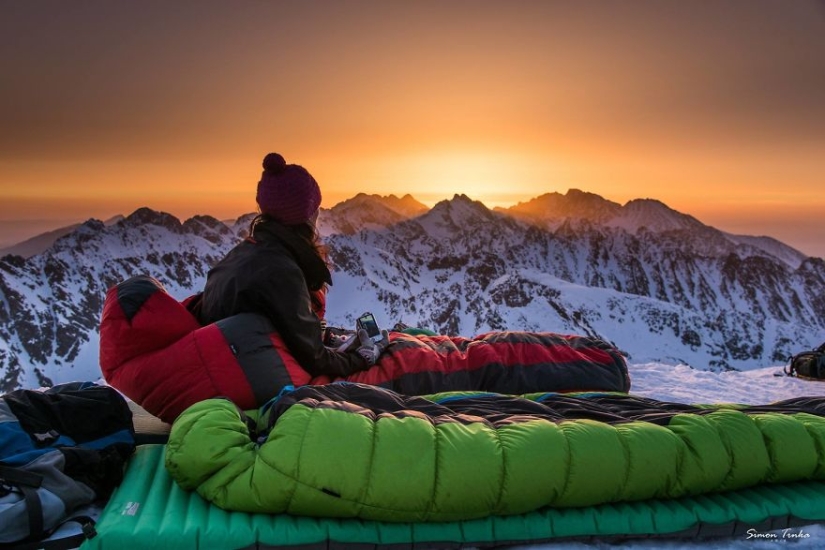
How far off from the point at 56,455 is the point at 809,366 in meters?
11.1

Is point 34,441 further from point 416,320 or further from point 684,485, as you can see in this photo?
point 416,320

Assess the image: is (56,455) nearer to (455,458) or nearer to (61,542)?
(61,542)

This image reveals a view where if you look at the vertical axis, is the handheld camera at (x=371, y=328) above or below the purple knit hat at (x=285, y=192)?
below

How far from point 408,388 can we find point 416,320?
618ft

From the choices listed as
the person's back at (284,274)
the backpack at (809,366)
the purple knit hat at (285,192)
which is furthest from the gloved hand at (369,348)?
the backpack at (809,366)

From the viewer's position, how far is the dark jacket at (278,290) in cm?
479

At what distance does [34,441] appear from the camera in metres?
3.39

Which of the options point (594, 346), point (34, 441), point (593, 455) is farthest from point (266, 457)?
point (594, 346)

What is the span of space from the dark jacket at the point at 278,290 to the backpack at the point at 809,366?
8.69 m

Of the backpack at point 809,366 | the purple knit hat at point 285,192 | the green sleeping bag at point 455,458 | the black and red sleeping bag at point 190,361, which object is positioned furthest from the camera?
the backpack at point 809,366

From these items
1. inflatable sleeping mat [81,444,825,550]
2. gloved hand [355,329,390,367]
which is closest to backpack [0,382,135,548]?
inflatable sleeping mat [81,444,825,550]

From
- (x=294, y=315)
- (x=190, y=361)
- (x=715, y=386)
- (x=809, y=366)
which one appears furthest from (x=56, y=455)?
(x=809, y=366)

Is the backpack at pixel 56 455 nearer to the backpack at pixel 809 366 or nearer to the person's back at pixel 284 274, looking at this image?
the person's back at pixel 284 274

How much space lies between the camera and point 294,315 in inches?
189
